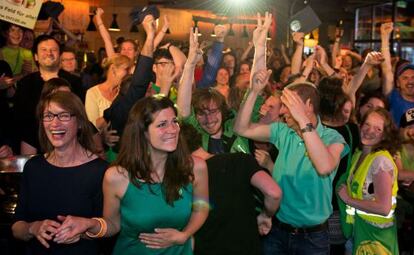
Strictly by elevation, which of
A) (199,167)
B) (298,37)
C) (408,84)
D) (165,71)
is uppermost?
(298,37)

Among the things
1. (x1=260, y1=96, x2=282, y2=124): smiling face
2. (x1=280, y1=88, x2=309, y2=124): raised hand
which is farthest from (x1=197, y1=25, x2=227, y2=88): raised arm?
(x1=280, y1=88, x2=309, y2=124): raised hand

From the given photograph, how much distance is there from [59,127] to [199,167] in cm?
73

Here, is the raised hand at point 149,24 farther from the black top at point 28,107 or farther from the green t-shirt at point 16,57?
the green t-shirt at point 16,57

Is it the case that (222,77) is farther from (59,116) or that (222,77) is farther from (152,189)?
(152,189)

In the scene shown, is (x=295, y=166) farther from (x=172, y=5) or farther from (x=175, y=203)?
(x=172, y=5)

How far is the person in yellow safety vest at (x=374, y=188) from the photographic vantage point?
11.9 ft

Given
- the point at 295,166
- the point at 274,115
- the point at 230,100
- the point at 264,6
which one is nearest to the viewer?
the point at 295,166

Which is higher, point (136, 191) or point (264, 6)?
point (264, 6)

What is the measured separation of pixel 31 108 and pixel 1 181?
100cm


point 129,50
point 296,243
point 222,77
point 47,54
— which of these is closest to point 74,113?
point 296,243

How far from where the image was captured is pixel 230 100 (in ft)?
14.7

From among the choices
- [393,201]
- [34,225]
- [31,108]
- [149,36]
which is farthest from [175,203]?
[31,108]

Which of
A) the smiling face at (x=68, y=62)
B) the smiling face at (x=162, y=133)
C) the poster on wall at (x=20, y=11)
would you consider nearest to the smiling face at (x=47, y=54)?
the poster on wall at (x=20, y=11)

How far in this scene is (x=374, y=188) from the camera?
3648 mm
